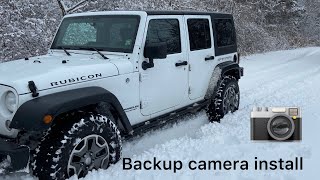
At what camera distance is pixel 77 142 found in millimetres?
3406

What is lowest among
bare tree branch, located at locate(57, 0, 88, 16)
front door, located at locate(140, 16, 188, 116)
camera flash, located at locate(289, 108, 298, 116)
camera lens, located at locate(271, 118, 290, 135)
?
camera lens, located at locate(271, 118, 290, 135)

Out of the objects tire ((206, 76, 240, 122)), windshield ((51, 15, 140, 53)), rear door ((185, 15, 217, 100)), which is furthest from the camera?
tire ((206, 76, 240, 122))

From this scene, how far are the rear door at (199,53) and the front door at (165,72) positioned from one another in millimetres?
204

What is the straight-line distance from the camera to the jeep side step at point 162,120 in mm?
4455

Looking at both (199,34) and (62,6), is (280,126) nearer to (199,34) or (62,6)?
(199,34)

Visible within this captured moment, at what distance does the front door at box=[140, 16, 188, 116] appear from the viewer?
4531mm

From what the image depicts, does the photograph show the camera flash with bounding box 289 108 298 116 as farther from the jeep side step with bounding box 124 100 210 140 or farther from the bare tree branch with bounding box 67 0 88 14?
the bare tree branch with bounding box 67 0 88 14

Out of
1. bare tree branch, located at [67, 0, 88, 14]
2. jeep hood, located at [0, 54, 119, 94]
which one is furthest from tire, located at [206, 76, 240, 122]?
bare tree branch, located at [67, 0, 88, 14]

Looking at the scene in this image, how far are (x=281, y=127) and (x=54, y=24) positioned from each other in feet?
26.5

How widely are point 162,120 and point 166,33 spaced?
1.20m

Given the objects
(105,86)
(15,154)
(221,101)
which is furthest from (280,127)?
(15,154)

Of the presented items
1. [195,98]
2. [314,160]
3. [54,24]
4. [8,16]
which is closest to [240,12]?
[54,24]

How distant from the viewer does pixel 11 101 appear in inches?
130

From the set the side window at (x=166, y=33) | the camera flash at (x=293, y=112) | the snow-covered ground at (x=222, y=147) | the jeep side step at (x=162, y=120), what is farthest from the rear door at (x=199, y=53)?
the camera flash at (x=293, y=112)
